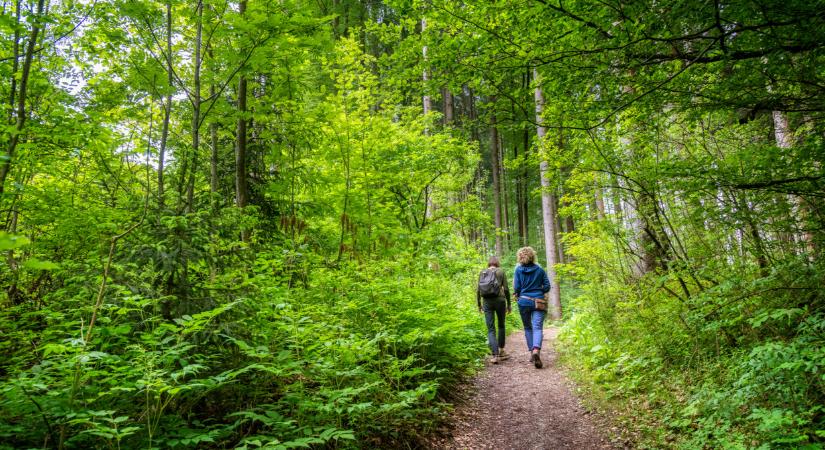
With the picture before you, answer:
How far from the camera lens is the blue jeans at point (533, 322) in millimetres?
7484

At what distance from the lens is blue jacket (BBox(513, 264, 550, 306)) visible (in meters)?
7.68

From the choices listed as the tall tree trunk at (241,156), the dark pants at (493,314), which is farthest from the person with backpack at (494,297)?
the tall tree trunk at (241,156)

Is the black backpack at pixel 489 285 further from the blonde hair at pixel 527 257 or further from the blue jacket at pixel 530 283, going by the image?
the blonde hair at pixel 527 257

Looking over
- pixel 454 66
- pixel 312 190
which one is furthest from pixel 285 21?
pixel 312 190

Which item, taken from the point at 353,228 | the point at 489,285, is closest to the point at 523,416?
the point at 489,285

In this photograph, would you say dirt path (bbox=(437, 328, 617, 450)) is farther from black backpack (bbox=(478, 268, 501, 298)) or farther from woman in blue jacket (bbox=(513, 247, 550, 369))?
black backpack (bbox=(478, 268, 501, 298))

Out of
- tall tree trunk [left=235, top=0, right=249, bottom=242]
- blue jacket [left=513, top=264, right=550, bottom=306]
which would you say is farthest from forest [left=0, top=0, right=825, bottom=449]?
blue jacket [left=513, top=264, right=550, bottom=306]

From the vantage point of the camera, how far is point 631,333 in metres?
6.22

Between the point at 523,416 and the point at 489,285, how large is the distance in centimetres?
300

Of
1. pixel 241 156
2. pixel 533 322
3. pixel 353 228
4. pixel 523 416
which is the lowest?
pixel 523 416

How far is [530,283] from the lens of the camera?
7.70m

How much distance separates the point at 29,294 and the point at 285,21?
4029 mm

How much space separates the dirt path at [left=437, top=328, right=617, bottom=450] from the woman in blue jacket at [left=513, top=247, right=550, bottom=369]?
Result: 0.54 m

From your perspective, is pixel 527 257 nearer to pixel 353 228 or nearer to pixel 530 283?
pixel 530 283
